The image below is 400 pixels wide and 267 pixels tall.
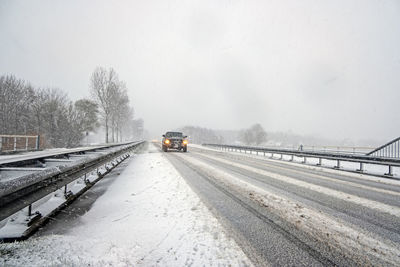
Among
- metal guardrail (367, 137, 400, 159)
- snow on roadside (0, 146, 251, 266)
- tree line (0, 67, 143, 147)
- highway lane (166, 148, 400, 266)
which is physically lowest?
highway lane (166, 148, 400, 266)

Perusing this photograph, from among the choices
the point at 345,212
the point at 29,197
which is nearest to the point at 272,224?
the point at 345,212

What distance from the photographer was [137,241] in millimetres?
2215

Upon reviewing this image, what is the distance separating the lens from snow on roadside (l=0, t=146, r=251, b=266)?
5.94 ft

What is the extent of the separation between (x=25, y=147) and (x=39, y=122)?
562 inches

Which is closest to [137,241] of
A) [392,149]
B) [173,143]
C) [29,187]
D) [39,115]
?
[29,187]

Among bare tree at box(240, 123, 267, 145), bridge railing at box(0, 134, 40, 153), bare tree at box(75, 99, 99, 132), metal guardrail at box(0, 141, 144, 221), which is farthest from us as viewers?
bare tree at box(240, 123, 267, 145)

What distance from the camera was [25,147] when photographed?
17188mm

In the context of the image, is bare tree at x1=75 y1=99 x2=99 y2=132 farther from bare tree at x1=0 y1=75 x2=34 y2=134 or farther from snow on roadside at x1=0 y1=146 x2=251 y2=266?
snow on roadside at x1=0 y1=146 x2=251 y2=266

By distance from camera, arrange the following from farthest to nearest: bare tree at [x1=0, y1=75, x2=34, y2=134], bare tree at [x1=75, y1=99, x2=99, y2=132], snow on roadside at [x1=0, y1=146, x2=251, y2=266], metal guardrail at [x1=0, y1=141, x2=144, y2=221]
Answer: bare tree at [x1=75, y1=99, x2=99, y2=132]
bare tree at [x1=0, y1=75, x2=34, y2=134]
snow on roadside at [x1=0, y1=146, x2=251, y2=266]
metal guardrail at [x1=0, y1=141, x2=144, y2=221]

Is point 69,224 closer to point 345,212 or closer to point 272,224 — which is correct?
point 272,224

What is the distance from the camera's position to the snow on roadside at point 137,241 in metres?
1.81

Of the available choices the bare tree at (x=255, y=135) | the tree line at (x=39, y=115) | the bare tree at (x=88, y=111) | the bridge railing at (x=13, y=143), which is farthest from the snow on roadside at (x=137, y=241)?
the bare tree at (x=255, y=135)

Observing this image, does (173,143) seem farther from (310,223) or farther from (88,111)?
(88,111)

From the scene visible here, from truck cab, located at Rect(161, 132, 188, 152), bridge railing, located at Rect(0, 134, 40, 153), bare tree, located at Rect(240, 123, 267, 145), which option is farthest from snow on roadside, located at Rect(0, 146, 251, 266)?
bare tree, located at Rect(240, 123, 267, 145)
